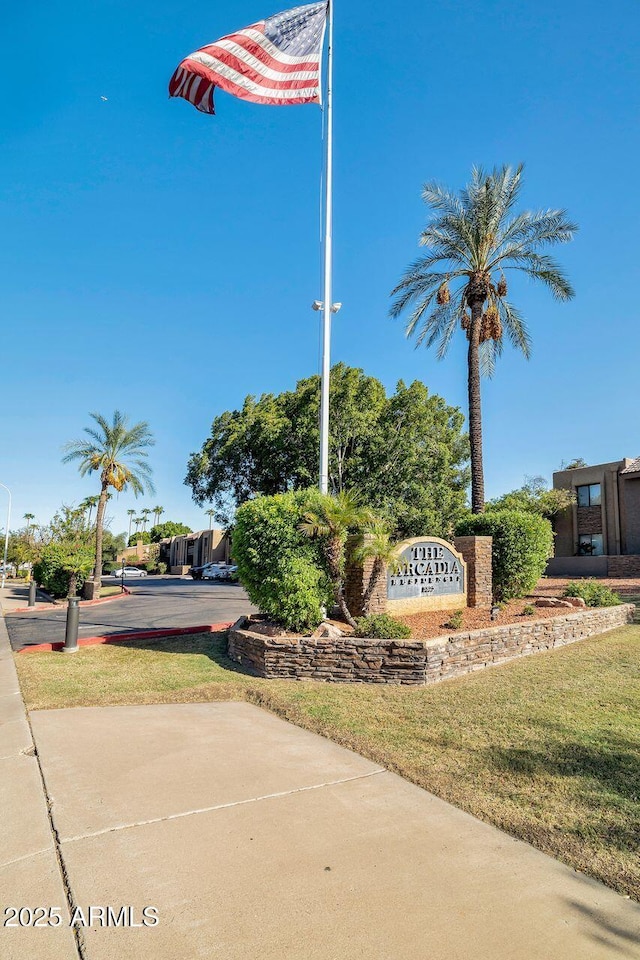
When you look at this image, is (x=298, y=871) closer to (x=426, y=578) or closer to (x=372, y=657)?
(x=372, y=657)

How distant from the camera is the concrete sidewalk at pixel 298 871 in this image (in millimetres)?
2719

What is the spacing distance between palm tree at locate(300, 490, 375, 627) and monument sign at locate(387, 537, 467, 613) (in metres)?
1.14

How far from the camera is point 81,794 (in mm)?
4355

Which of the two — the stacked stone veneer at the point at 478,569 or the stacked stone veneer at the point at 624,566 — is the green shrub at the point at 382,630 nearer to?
the stacked stone veneer at the point at 478,569

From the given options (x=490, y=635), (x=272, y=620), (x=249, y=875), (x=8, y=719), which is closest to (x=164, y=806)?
(x=249, y=875)

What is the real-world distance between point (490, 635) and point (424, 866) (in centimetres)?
618

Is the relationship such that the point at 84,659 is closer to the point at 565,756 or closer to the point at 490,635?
the point at 490,635

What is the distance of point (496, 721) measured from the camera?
613 centimetres

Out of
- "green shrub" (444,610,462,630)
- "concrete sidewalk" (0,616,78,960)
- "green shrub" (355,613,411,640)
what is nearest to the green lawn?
"green shrub" (355,613,411,640)

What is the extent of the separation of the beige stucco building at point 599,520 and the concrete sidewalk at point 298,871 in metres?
27.8

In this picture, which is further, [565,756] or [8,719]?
[8,719]

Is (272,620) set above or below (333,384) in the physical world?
below

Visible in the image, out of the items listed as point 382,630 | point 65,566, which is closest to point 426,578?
point 382,630

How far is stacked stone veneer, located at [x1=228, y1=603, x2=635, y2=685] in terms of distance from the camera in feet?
26.0
